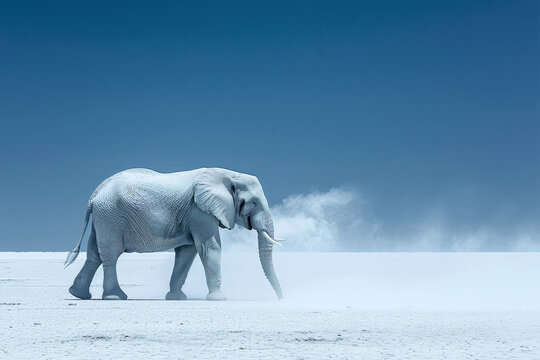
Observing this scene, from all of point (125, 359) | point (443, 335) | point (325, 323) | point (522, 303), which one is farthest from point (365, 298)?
point (125, 359)

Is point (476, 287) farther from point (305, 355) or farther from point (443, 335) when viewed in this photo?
point (305, 355)

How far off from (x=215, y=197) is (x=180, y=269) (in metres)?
2.26

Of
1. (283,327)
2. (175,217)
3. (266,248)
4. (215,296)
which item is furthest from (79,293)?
(283,327)

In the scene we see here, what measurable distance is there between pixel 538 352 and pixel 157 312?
7442 millimetres

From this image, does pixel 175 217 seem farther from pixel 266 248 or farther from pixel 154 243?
pixel 266 248

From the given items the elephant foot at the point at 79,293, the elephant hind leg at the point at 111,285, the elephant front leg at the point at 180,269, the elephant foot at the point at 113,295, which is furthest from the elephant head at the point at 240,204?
the elephant foot at the point at 79,293

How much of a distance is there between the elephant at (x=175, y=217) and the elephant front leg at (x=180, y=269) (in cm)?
44

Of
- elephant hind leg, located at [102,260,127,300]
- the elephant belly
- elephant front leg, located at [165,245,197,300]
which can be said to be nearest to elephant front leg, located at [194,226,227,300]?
the elephant belly

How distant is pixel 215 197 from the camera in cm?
1941

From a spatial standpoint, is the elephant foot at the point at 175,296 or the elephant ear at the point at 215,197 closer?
the elephant ear at the point at 215,197

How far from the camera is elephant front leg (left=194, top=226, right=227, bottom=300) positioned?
63.1ft

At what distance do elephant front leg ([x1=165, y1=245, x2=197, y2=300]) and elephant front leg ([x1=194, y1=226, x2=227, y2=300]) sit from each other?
1.04 meters

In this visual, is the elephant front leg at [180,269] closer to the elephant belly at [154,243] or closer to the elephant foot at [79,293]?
the elephant belly at [154,243]

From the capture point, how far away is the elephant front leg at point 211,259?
63.1ft
